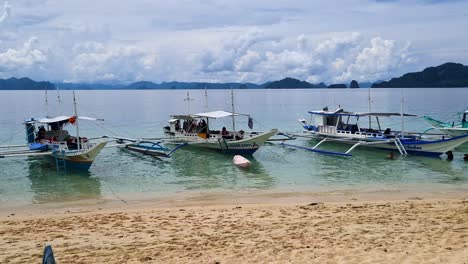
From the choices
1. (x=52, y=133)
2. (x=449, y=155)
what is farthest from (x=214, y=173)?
(x=449, y=155)

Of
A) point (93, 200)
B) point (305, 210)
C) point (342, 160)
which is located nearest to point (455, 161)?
point (342, 160)

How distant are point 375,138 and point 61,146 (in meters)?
18.6

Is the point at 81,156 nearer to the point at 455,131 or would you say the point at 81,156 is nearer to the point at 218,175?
the point at 218,175

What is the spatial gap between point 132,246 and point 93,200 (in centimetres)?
752

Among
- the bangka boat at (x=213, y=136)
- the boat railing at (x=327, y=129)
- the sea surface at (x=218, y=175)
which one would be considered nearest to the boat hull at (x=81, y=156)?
the sea surface at (x=218, y=175)

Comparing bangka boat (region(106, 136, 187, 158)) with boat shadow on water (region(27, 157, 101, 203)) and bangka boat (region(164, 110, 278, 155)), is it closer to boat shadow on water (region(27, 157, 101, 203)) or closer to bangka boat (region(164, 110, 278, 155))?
bangka boat (region(164, 110, 278, 155))

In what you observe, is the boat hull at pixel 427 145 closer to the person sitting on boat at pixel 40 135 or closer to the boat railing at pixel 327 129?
the boat railing at pixel 327 129

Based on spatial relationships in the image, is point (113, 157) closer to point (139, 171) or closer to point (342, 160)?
point (139, 171)

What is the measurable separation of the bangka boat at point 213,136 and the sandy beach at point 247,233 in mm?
10897

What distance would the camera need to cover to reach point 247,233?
9609 mm

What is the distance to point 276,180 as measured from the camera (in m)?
19.1

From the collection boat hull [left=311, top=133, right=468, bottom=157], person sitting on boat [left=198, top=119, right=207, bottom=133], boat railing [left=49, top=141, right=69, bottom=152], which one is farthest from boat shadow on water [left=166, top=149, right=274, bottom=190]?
boat hull [left=311, top=133, right=468, bottom=157]

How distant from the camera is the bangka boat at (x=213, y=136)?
24.9 metres

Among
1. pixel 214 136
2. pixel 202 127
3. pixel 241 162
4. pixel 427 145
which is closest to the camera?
pixel 241 162
